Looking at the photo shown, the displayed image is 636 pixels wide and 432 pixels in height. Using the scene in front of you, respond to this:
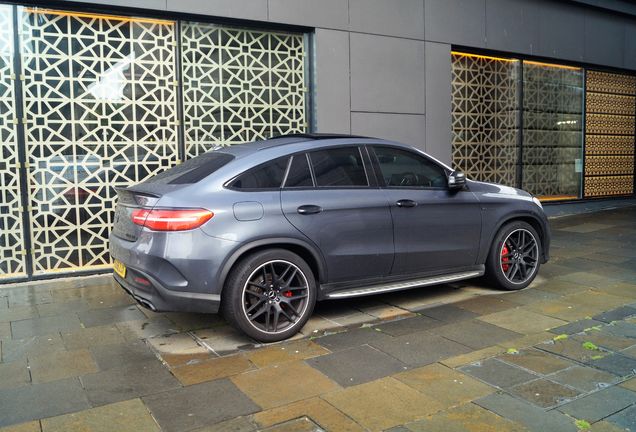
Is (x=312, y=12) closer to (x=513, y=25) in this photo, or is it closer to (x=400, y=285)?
(x=513, y=25)

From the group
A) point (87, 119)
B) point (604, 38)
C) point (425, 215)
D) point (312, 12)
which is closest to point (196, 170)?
point (425, 215)

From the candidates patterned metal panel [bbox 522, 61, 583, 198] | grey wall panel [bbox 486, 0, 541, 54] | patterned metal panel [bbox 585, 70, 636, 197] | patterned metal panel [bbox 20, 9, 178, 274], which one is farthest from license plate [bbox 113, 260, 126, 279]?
patterned metal panel [bbox 585, 70, 636, 197]

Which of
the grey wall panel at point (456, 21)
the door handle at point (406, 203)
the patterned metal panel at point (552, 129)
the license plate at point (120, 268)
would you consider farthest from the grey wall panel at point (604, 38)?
the license plate at point (120, 268)

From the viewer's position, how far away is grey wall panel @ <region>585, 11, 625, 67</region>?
12812mm

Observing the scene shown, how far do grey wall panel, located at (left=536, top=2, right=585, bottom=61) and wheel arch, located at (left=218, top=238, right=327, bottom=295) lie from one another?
8.94 meters

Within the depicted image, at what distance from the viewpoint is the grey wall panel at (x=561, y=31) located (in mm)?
11945

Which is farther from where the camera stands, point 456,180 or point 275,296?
point 456,180

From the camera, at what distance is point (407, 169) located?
5.87 metres

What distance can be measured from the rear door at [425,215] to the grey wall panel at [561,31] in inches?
291

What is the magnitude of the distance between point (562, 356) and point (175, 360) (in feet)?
9.77

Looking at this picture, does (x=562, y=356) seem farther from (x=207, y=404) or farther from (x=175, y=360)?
(x=175, y=360)

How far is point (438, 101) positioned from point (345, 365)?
23.3 feet

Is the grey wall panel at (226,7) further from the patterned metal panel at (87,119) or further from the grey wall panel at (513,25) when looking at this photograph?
the grey wall panel at (513,25)

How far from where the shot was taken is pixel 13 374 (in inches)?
170
